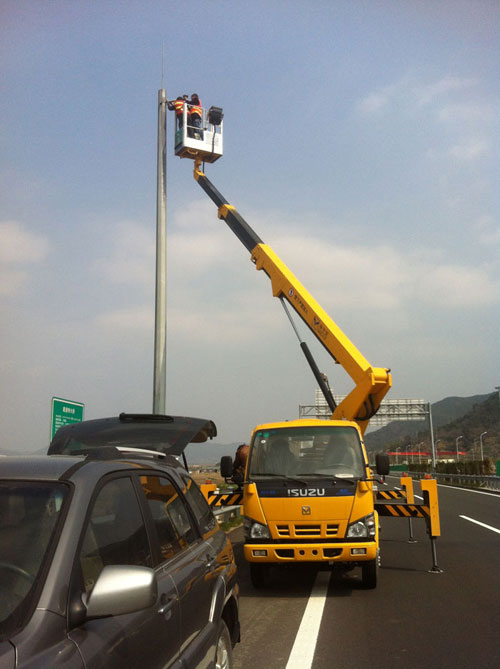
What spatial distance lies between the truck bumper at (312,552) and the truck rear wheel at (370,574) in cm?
22

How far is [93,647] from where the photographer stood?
94.0 inches

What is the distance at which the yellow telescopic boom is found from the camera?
15.7 m

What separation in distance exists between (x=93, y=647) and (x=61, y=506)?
1.86 ft

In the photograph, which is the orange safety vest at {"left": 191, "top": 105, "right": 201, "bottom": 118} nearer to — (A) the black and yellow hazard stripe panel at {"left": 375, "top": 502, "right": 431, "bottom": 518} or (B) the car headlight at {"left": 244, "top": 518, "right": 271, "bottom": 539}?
(A) the black and yellow hazard stripe panel at {"left": 375, "top": 502, "right": 431, "bottom": 518}

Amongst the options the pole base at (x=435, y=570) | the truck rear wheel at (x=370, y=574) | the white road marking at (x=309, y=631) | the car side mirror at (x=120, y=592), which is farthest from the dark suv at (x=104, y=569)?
the pole base at (x=435, y=570)

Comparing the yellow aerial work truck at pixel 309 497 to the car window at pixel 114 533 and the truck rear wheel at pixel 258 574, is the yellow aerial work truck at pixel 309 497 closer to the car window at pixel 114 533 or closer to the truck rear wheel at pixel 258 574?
the truck rear wheel at pixel 258 574

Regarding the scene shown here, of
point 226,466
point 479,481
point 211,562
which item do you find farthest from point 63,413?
point 479,481

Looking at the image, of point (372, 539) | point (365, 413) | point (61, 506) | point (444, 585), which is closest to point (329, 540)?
point (372, 539)

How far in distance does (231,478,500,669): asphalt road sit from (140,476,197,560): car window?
209cm

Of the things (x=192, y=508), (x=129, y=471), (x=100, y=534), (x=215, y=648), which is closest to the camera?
(x=100, y=534)

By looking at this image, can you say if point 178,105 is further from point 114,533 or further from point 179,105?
point 114,533

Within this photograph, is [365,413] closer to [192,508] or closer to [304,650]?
[304,650]

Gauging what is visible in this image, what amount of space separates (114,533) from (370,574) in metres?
6.27

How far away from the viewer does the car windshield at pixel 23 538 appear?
92.8 inches
